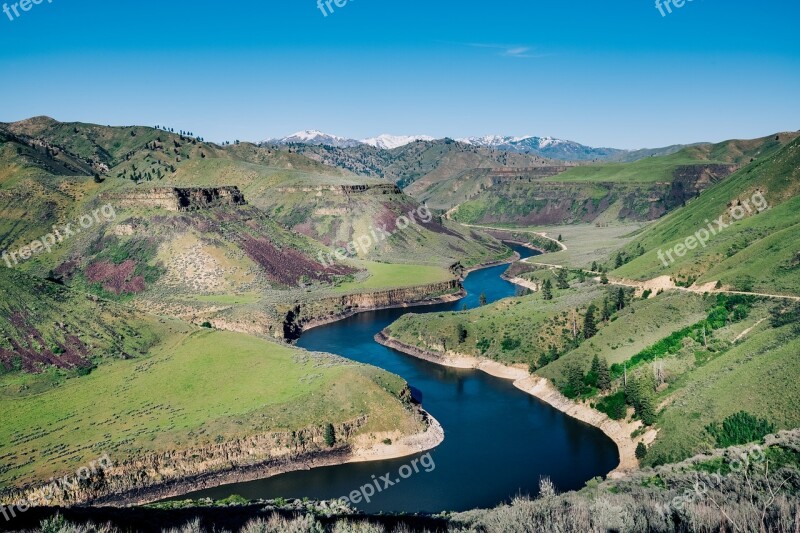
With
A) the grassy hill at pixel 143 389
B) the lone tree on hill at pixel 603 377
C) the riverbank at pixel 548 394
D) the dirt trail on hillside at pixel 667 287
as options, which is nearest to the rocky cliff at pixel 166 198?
the grassy hill at pixel 143 389

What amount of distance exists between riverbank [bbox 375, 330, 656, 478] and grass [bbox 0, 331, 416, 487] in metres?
23.5

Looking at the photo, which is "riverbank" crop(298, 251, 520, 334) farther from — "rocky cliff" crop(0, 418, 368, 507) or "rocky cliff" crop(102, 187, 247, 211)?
"rocky cliff" crop(0, 418, 368, 507)

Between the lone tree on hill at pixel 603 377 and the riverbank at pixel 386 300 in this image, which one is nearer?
the lone tree on hill at pixel 603 377

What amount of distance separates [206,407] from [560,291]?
82.8 m

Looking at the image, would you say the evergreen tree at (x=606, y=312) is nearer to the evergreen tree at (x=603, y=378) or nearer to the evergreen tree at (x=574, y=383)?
the evergreen tree at (x=574, y=383)

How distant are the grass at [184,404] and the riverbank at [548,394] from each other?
23546mm

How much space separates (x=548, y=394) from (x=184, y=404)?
174 ft

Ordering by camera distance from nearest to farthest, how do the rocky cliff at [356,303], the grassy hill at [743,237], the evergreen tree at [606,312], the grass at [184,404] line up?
1. the grass at [184,404]
2. the grassy hill at [743,237]
3. the evergreen tree at [606,312]
4. the rocky cliff at [356,303]

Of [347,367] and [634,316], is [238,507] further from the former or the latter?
[634,316]

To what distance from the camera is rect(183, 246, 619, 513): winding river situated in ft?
222

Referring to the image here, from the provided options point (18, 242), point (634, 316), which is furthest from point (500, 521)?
point (18, 242)

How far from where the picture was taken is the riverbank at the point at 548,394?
75.6m

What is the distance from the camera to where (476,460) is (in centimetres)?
7562

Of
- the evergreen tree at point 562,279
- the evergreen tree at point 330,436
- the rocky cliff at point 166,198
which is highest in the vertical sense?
the rocky cliff at point 166,198
